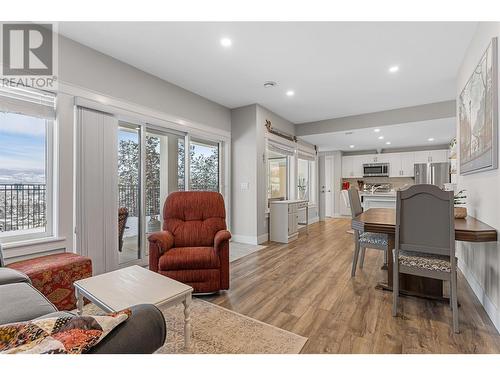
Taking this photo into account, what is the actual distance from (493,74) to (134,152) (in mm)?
3874

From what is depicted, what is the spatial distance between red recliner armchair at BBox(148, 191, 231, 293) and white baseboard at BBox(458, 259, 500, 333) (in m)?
2.25

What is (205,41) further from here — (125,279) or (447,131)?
(447,131)

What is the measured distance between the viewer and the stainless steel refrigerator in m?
7.11

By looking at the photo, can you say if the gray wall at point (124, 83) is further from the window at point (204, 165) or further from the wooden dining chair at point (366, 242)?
the wooden dining chair at point (366, 242)

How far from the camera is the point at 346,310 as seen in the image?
→ 7.20ft

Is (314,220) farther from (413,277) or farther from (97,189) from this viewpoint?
(97,189)

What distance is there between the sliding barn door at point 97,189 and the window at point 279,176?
3677 millimetres

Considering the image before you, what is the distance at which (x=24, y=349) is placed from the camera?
72cm

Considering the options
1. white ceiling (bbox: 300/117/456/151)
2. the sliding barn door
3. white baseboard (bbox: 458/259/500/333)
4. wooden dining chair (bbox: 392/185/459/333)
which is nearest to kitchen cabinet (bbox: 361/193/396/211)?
white ceiling (bbox: 300/117/456/151)

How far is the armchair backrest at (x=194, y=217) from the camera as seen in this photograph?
9.08ft

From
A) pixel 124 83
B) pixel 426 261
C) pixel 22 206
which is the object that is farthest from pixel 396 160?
pixel 22 206

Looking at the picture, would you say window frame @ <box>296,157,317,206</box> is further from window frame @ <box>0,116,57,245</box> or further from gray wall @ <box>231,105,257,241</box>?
window frame @ <box>0,116,57,245</box>

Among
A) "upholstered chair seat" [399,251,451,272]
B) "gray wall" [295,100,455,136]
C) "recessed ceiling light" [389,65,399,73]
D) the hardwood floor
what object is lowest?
the hardwood floor
